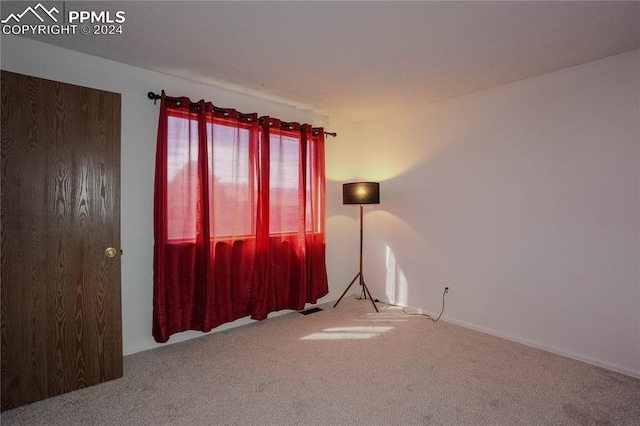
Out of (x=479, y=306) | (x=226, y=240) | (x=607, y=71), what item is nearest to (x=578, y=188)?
(x=607, y=71)

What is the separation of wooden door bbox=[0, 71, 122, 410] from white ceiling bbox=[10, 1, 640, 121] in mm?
610

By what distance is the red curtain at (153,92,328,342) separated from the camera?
9.41ft

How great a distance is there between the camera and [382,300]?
4281 mm

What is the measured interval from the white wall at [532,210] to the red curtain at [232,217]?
3.73ft

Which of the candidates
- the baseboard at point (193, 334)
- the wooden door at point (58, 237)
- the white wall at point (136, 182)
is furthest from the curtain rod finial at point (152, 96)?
the baseboard at point (193, 334)

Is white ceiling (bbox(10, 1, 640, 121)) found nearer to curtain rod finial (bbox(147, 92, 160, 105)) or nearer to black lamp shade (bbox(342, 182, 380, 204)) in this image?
curtain rod finial (bbox(147, 92, 160, 105))

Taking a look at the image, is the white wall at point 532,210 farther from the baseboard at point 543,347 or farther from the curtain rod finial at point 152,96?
the curtain rod finial at point 152,96

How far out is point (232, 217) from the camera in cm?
326

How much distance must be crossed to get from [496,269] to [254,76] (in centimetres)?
299

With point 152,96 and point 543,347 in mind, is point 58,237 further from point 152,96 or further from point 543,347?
point 543,347

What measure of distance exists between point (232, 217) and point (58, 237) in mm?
1409

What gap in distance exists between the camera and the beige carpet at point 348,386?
1.94m

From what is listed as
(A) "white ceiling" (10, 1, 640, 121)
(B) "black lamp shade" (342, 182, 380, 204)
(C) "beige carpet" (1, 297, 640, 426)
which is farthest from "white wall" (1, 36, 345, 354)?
(B) "black lamp shade" (342, 182, 380, 204)

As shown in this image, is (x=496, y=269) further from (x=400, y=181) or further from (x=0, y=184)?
(x=0, y=184)
